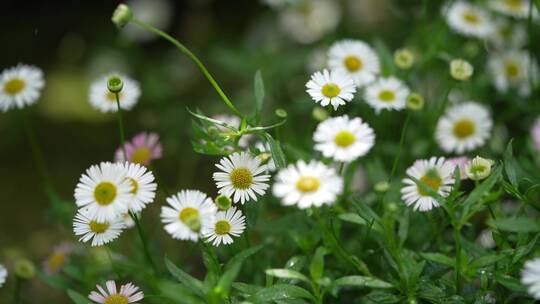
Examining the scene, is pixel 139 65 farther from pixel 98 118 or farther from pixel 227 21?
pixel 227 21

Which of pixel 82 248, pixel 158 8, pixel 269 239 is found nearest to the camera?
pixel 269 239

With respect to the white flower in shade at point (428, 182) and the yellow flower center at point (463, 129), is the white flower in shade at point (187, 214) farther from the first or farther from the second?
the yellow flower center at point (463, 129)

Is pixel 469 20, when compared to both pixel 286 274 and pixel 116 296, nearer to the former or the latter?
pixel 286 274

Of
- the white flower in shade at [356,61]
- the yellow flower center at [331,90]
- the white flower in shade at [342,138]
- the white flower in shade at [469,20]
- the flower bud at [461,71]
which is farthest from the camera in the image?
the white flower in shade at [469,20]

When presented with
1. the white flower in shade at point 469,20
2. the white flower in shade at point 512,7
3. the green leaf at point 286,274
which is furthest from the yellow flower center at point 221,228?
the white flower in shade at point 512,7

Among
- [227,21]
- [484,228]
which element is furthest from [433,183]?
[227,21]

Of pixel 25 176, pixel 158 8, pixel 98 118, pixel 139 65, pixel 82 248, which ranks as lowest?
pixel 82 248

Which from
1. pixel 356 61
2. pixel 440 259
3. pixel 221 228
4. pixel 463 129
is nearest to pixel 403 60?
pixel 356 61
